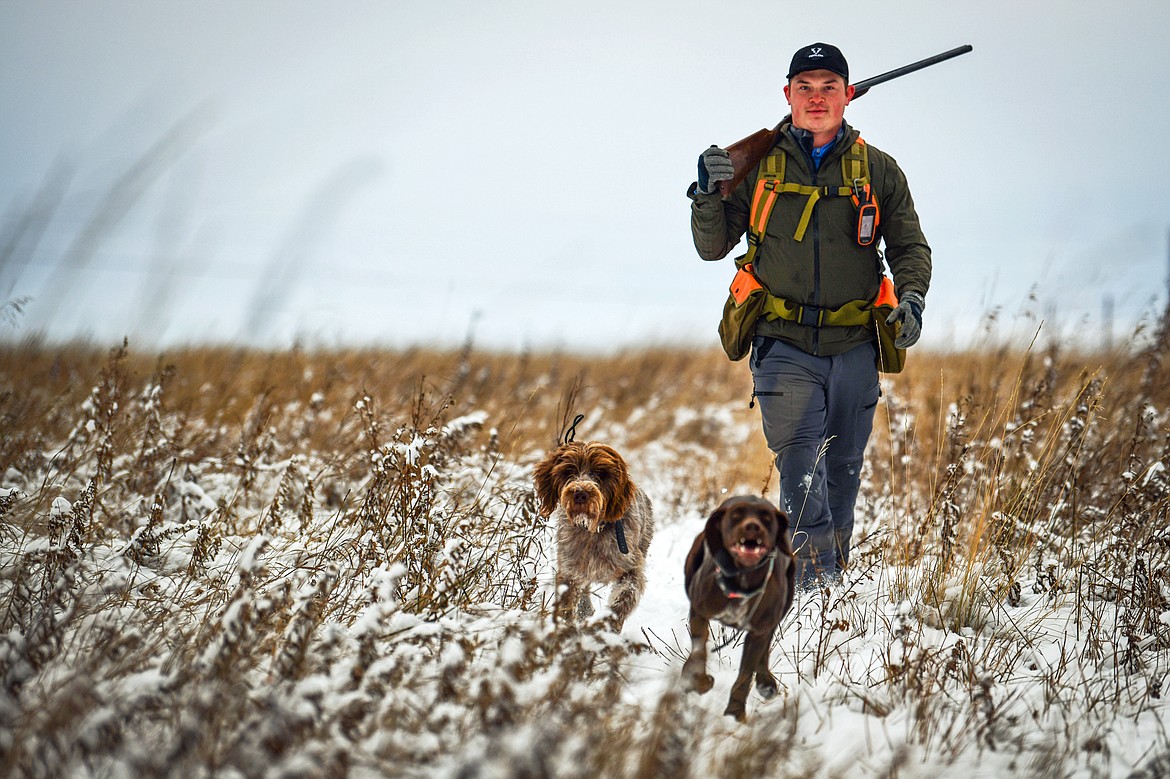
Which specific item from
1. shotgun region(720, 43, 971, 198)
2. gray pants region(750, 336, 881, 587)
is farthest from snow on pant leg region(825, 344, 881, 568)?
shotgun region(720, 43, 971, 198)

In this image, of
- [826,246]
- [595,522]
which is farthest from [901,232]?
[595,522]

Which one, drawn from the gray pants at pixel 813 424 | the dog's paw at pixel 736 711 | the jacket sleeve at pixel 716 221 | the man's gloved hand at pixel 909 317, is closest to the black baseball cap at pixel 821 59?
the jacket sleeve at pixel 716 221

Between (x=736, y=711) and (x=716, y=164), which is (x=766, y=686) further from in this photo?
(x=716, y=164)

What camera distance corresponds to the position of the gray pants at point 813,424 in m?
3.94

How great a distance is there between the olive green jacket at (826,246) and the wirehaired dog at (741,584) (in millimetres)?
1512

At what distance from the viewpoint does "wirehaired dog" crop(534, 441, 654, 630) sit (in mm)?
3842

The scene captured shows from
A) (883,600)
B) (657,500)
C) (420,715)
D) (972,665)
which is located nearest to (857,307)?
(883,600)

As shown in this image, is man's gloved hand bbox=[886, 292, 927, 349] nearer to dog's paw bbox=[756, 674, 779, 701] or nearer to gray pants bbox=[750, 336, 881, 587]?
gray pants bbox=[750, 336, 881, 587]

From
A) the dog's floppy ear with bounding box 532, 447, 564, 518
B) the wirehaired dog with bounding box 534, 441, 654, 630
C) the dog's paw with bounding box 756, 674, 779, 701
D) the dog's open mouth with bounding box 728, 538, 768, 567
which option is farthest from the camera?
the dog's floppy ear with bounding box 532, 447, 564, 518

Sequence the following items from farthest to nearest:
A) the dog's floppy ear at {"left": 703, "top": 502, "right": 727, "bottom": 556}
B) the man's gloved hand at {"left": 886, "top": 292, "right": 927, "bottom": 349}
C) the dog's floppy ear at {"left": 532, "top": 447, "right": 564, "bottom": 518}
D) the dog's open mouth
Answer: the dog's floppy ear at {"left": 532, "top": 447, "right": 564, "bottom": 518}, the man's gloved hand at {"left": 886, "top": 292, "right": 927, "bottom": 349}, the dog's floppy ear at {"left": 703, "top": 502, "right": 727, "bottom": 556}, the dog's open mouth

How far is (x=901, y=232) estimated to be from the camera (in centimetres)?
409

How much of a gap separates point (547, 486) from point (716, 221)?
1580 mm

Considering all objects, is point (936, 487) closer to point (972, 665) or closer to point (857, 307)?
point (857, 307)

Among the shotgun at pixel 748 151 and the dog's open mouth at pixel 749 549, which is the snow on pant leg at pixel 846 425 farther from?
the dog's open mouth at pixel 749 549
